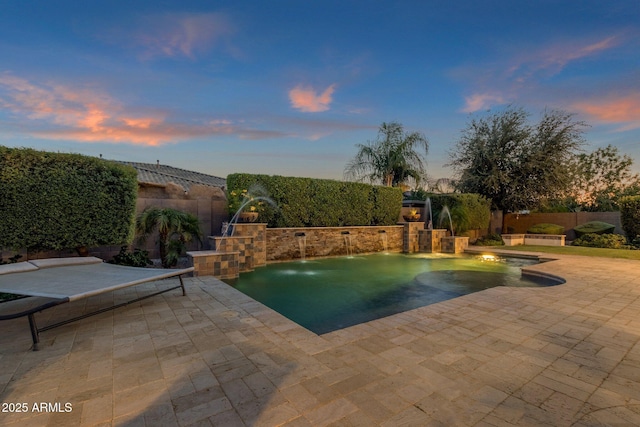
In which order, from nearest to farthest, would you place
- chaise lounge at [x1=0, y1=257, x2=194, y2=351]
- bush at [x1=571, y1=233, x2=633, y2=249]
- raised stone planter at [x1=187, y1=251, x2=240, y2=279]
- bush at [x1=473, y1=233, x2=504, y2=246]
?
1. chaise lounge at [x1=0, y1=257, x2=194, y2=351]
2. raised stone planter at [x1=187, y1=251, x2=240, y2=279]
3. bush at [x1=571, y1=233, x2=633, y2=249]
4. bush at [x1=473, y1=233, x2=504, y2=246]

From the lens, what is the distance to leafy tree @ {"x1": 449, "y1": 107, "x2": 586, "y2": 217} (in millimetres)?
14648

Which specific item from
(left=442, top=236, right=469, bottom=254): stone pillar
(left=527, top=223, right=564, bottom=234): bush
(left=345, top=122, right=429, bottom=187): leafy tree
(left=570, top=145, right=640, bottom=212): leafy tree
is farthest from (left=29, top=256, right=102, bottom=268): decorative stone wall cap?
(left=570, top=145, right=640, bottom=212): leafy tree

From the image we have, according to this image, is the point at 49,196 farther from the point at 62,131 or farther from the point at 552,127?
the point at 552,127

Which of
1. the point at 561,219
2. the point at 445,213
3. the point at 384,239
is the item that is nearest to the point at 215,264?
the point at 384,239

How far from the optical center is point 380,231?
40.1 ft

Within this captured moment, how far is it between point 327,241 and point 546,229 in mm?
13072

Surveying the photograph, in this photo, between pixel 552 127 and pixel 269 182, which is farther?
pixel 552 127

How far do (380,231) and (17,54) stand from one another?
474 inches

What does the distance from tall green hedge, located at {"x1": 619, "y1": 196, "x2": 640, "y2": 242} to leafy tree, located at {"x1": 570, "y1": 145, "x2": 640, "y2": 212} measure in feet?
42.9

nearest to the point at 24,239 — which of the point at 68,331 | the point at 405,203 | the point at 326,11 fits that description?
the point at 68,331

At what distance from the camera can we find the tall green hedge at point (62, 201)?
Answer: 5215 millimetres

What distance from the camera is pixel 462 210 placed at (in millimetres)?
13594

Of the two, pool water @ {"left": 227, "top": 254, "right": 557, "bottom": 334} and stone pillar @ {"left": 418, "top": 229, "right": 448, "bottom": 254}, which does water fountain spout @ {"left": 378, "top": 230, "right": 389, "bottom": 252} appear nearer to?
stone pillar @ {"left": 418, "top": 229, "right": 448, "bottom": 254}

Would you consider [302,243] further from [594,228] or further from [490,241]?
[594,228]
